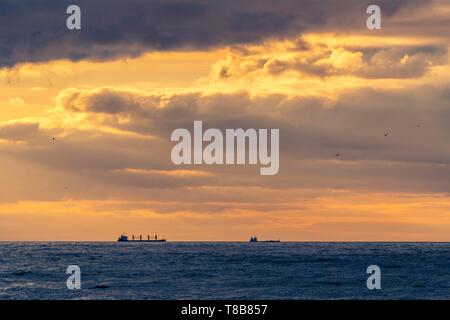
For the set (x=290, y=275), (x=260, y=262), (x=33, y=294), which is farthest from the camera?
(x=260, y=262)

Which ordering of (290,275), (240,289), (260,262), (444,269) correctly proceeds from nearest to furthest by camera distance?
(240,289) < (290,275) < (444,269) < (260,262)

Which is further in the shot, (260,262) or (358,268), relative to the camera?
(260,262)

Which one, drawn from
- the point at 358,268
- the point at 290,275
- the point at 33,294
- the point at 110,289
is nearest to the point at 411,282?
the point at 290,275

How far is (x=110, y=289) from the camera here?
276ft

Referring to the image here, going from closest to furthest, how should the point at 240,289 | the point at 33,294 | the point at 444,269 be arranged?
the point at 33,294
the point at 240,289
the point at 444,269

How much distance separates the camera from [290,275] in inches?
4144
